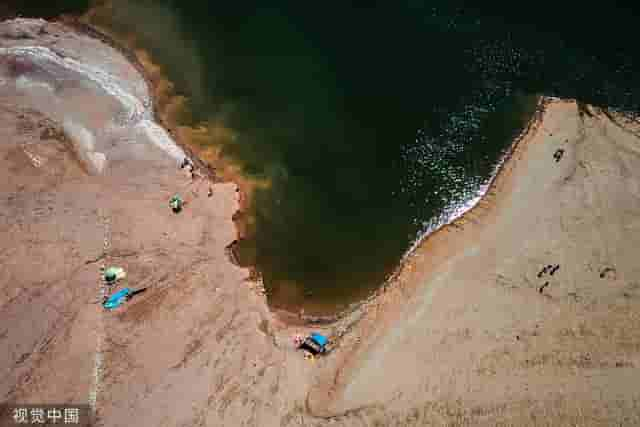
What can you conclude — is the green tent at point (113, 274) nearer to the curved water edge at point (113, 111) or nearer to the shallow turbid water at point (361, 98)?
the shallow turbid water at point (361, 98)

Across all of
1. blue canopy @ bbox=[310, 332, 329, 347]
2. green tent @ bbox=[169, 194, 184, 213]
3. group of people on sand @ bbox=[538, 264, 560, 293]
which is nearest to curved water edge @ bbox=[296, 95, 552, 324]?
blue canopy @ bbox=[310, 332, 329, 347]

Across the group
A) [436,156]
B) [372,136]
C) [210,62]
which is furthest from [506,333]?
[210,62]

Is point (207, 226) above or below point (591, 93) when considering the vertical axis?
below

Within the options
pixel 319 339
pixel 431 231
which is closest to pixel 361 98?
pixel 431 231

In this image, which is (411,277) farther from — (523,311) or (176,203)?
(176,203)

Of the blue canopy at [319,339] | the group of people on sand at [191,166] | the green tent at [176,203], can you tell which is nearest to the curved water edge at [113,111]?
the group of people on sand at [191,166]

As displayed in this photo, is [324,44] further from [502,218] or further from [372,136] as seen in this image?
[502,218]

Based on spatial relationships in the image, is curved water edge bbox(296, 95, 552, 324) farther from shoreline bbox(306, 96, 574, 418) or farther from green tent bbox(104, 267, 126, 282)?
green tent bbox(104, 267, 126, 282)
